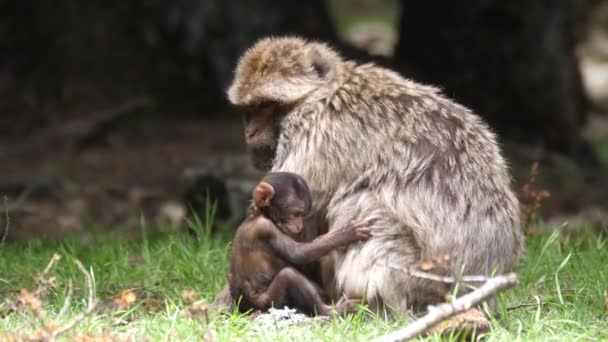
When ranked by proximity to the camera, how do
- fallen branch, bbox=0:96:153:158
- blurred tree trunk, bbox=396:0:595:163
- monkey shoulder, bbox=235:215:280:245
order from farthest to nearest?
fallen branch, bbox=0:96:153:158 → blurred tree trunk, bbox=396:0:595:163 → monkey shoulder, bbox=235:215:280:245

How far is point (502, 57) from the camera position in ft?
42.6

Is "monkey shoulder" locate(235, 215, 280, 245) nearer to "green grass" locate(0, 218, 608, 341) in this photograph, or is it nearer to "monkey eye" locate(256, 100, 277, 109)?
"green grass" locate(0, 218, 608, 341)

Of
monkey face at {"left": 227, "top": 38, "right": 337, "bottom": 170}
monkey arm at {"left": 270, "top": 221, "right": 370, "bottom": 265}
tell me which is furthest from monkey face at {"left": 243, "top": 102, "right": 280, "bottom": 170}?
monkey arm at {"left": 270, "top": 221, "right": 370, "bottom": 265}

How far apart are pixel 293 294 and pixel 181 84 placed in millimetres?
7713

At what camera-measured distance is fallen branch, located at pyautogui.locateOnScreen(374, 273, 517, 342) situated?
488cm

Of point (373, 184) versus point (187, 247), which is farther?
point (187, 247)

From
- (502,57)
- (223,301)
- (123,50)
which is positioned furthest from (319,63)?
(123,50)

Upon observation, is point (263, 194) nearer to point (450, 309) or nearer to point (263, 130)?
point (263, 130)

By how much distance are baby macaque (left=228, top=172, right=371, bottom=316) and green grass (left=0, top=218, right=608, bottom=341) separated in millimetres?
A: 189

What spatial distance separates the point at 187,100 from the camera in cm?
1348

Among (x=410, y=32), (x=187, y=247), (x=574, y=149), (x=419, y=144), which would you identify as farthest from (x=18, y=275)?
(x=574, y=149)

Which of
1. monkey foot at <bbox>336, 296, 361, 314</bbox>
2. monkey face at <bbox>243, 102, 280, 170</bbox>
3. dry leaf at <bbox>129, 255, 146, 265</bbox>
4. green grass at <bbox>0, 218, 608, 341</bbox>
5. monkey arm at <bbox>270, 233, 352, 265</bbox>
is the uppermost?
monkey face at <bbox>243, 102, 280, 170</bbox>

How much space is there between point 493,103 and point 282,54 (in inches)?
285

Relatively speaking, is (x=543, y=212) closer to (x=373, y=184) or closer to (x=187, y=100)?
(x=187, y=100)
